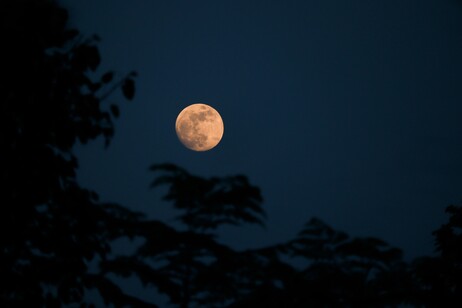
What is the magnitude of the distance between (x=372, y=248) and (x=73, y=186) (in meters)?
15.1

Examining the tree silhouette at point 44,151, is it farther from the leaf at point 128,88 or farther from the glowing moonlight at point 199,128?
the glowing moonlight at point 199,128

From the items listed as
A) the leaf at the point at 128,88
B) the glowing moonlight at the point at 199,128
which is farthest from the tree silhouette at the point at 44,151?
the glowing moonlight at the point at 199,128

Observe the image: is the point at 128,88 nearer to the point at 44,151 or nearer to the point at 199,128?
the point at 44,151

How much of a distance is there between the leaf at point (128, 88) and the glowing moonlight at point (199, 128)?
19278 mm

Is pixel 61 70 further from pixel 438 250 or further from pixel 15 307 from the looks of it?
pixel 438 250

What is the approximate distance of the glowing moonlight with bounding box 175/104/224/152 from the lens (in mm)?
23188

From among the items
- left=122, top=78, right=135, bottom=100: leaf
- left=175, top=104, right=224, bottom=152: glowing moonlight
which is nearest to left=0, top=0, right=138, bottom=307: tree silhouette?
left=122, top=78, right=135, bottom=100: leaf

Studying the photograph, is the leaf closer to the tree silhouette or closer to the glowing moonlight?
the tree silhouette

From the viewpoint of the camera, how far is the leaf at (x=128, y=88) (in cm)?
266

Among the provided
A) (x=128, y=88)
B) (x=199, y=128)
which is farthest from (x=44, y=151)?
(x=199, y=128)

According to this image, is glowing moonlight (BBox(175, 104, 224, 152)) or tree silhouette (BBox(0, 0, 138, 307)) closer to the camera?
tree silhouette (BBox(0, 0, 138, 307))

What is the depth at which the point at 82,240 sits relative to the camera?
2.72 m

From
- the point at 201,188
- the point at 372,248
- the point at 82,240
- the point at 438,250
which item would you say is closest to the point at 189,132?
the point at 372,248

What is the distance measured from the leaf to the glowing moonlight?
19278mm
